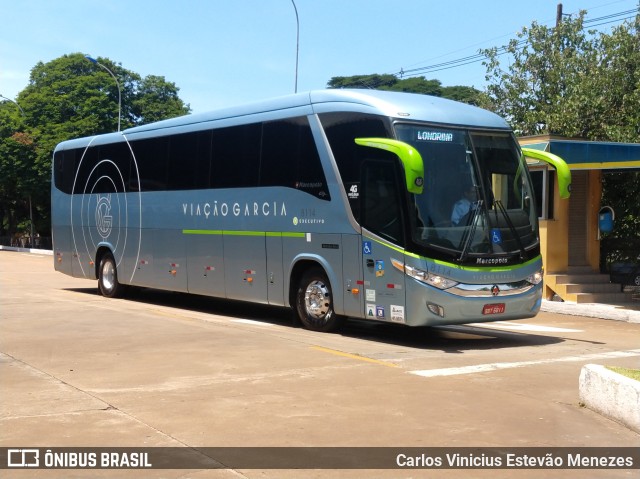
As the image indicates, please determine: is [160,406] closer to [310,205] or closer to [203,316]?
[310,205]

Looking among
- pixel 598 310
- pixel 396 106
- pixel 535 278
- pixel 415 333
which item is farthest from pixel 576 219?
pixel 396 106

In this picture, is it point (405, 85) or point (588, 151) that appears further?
point (405, 85)

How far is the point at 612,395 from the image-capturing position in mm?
7562

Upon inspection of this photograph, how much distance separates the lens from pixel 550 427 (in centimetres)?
728

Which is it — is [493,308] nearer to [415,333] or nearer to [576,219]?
[415,333]

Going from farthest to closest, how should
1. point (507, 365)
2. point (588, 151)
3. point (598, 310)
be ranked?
point (588, 151) → point (598, 310) → point (507, 365)

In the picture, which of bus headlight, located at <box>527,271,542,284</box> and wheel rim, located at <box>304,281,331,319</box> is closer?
bus headlight, located at <box>527,271,542,284</box>

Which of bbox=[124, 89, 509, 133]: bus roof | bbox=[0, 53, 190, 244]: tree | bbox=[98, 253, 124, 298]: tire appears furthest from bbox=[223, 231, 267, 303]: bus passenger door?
bbox=[0, 53, 190, 244]: tree

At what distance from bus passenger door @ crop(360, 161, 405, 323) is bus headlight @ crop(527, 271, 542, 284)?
2.05m

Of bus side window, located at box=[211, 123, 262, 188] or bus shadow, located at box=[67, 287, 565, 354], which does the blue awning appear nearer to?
bus shadow, located at box=[67, 287, 565, 354]

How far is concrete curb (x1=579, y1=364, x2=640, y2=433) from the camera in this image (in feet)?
23.7

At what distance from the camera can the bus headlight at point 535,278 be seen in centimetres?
1226

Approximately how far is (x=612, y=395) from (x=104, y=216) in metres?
14.2

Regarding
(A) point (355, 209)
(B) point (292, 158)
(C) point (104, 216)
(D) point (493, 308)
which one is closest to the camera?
(D) point (493, 308)
